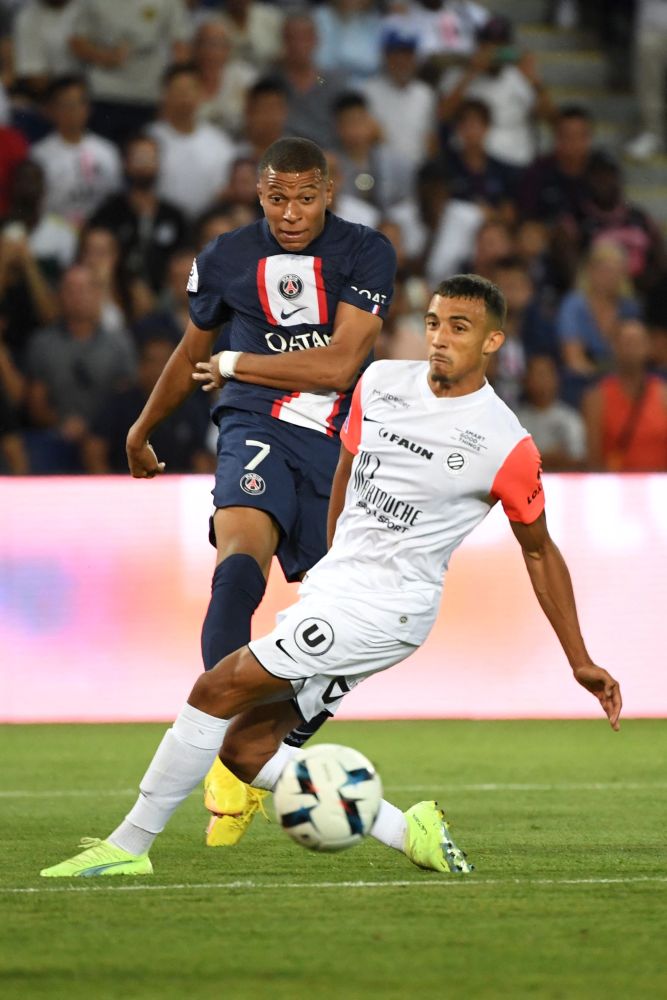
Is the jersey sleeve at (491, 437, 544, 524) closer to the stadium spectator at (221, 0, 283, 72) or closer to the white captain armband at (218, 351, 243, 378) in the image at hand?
the white captain armband at (218, 351, 243, 378)

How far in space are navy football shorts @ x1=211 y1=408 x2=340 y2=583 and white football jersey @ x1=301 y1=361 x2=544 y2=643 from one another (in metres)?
0.98

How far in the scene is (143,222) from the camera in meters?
13.0

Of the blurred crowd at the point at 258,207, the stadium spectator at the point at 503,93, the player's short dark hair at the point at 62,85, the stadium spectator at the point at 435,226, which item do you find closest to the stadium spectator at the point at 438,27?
the blurred crowd at the point at 258,207

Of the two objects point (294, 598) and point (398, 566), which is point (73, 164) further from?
point (398, 566)

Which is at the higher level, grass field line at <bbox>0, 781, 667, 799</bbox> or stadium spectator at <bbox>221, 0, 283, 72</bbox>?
stadium spectator at <bbox>221, 0, 283, 72</bbox>

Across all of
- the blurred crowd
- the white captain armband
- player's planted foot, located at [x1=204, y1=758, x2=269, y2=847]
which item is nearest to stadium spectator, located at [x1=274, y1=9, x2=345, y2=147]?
the blurred crowd

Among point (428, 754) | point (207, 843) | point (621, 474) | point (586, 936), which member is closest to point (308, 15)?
point (621, 474)

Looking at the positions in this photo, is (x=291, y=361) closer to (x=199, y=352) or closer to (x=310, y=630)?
(x=199, y=352)

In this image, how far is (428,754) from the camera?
9.11 m

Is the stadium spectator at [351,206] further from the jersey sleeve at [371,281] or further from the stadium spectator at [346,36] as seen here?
the jersey sleeve at [371,281]

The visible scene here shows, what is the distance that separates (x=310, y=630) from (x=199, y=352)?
1794 millimetres

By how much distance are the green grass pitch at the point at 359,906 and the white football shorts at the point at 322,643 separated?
620 millimetres

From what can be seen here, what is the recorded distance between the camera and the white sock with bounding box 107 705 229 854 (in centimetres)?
537

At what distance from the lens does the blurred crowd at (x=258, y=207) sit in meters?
12.1
